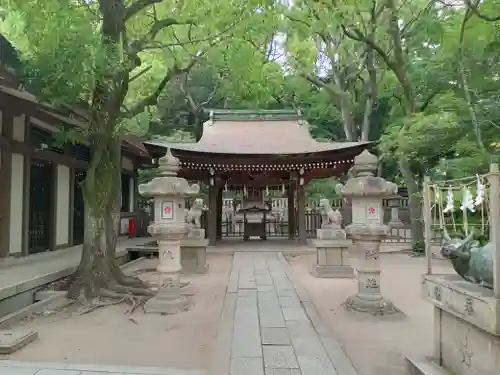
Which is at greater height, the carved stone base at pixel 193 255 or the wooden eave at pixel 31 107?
the wooden eave at pixel 31 107

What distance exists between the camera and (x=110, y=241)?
738cm

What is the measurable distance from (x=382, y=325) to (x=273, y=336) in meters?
1.78

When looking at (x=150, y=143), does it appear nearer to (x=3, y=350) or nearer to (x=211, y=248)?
(x=211, y=248)

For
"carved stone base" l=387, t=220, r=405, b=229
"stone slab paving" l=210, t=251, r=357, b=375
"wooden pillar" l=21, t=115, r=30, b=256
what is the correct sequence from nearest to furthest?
"stone slab paving" l=210, t=251, r=357, b=375 → "wooden pillar" l=21, t=115, r=30, b=256 → "carved stone base" l=387, t=220, r=405, b=229

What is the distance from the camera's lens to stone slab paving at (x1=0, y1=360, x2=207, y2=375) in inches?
143

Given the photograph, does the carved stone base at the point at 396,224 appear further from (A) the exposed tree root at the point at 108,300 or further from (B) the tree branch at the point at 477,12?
(A) the exposed tree root at the point at 108,300

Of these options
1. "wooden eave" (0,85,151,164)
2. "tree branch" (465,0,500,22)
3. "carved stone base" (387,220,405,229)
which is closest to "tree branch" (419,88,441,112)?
"tree branch" (465,0,500,22)

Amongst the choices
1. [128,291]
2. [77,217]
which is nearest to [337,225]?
[128,291]

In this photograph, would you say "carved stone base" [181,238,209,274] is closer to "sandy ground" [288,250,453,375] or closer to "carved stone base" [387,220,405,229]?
"sandy ground" [288,250,453,375]

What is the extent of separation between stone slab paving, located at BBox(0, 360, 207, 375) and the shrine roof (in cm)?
991

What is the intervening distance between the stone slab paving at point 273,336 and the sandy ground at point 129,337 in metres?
0.30

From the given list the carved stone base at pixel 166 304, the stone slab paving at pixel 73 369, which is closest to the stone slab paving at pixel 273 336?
the stone slab paving at pixel 73 369

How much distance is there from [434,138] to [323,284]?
4.77m

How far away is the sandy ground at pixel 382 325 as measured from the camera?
4275 mm
